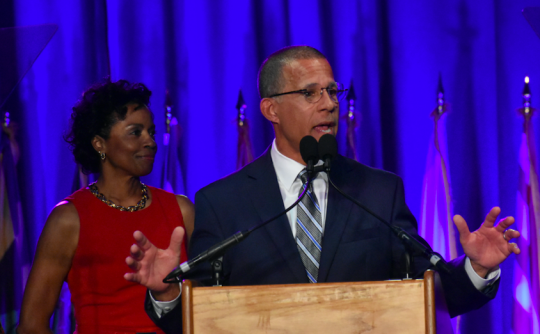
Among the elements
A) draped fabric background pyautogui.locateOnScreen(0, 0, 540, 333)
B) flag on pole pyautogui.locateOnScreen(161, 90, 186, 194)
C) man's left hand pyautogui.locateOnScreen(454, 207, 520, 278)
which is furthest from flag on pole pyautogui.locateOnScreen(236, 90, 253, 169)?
man's left hand pyautogui.locateOnScreen(454, 207, 520, 278)

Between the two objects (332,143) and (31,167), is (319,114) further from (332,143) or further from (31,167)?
(31,167)

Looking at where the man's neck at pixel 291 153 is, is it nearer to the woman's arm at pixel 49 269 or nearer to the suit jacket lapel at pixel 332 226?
the suit jacket lapel at pixel 332 226

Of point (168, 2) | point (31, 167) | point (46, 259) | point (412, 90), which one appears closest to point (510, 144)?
point (412, 90)

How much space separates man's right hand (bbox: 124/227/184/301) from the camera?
4.54 ft

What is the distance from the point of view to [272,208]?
5.88ft

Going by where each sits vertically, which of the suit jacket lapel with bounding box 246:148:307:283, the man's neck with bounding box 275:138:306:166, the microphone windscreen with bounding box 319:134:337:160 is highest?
the man's neck with bounding box 275:138:306:166

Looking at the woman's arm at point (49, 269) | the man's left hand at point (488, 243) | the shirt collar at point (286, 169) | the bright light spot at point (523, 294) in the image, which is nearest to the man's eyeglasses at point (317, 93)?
the shirt collar at point (286, 169)

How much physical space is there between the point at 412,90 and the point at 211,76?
1.04 m

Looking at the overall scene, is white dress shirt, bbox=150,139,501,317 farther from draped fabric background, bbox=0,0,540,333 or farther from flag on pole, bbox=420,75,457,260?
flag on pole, bbox=420,75,457,260

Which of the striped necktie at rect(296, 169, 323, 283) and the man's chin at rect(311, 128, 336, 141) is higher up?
the man's chin at rect(311, 128, 336, 141)

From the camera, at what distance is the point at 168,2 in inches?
120

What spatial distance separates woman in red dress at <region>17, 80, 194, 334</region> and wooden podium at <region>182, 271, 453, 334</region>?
116 cm

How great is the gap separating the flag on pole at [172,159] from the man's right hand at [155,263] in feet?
5.12

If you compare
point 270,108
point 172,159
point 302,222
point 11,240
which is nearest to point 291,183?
point 302,222
